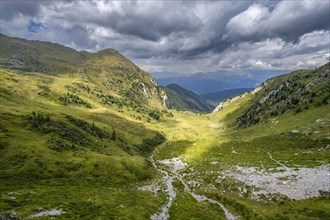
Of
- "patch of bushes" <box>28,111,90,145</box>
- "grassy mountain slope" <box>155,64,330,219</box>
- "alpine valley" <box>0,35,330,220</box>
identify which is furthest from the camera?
"patch of bushes" <box>28,111,90,145</box>

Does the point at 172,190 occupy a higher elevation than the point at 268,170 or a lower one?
lower

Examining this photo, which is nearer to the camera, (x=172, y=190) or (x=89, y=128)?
(x=172, y=190)

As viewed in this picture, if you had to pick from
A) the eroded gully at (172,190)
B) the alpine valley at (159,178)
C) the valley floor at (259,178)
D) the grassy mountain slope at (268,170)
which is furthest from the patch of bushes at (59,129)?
the grassy mountain slope at (268,170)

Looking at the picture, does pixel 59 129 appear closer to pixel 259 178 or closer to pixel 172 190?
pixel 172 190

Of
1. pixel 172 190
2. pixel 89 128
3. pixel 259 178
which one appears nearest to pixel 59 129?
pixel 89 128

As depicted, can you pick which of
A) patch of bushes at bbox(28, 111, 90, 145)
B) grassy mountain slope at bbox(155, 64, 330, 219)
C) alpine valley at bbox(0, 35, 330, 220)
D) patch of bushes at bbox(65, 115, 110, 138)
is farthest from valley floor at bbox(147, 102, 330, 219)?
patch of bushes at bbox(28, 111, 90, 145)

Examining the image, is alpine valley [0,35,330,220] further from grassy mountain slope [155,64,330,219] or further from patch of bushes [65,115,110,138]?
patch of bushes [65,115,110,138]

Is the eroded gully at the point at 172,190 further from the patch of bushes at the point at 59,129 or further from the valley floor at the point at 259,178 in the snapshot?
the patch of bushes at the point at 59,129

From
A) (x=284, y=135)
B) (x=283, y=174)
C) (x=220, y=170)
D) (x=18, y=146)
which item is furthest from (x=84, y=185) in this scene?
(x=284, y=135)

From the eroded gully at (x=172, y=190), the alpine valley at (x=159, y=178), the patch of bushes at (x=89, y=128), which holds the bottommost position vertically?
the eroded gully at (x=172, y=190)

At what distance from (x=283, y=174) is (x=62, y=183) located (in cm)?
6020

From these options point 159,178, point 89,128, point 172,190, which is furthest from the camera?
point 89,128

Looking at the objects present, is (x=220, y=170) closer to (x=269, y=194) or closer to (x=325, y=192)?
(x=269, y=194)

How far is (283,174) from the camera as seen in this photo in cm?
7075
